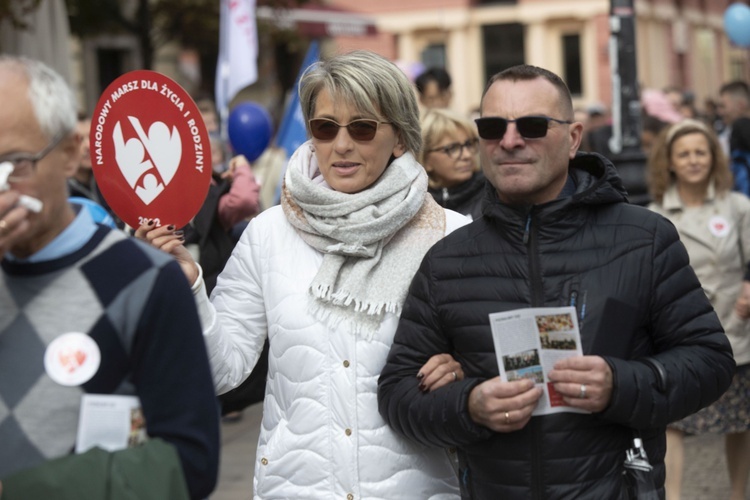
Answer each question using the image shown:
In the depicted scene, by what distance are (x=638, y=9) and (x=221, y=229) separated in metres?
38.0

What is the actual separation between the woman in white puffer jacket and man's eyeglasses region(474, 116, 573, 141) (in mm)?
308

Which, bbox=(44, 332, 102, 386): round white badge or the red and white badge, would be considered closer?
bbox=(44, 332, 102, 386): round white badge

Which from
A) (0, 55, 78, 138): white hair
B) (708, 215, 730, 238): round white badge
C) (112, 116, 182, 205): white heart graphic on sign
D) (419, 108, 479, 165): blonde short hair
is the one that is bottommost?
(708, 215, 730, 238): round white badge

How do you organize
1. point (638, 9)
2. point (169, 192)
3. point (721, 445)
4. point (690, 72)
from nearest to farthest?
1. point (169, 192)
2. point (721, 445)
3. point (638, 9)
4. point (690, 72)

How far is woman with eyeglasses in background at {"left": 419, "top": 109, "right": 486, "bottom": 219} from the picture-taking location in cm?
595

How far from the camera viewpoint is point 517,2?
143 ft

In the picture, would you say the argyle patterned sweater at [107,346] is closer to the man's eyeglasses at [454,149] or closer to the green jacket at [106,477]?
the green jacket at [106,477]

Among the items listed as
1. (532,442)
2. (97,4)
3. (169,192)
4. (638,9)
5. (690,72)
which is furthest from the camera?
(690,72)

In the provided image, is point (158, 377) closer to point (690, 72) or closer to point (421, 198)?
point (421, 198)

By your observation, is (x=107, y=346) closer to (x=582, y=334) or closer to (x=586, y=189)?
(x=582, y=334)

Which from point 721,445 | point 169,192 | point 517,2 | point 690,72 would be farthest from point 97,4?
point 690,72

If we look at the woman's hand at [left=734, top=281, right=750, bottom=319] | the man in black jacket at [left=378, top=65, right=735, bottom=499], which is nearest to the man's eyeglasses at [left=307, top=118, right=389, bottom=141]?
the man in black jacket at [left=378, top=65, right=735, bottom=499]

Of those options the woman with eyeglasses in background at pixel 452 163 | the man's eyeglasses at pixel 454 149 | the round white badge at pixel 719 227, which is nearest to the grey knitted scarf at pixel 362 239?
the woman with eyeglasses in background at pixel 452 163

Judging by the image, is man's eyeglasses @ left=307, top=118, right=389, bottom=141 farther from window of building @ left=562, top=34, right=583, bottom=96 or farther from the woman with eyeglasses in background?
window of building @ left=562, top=34, right=583, bottom=96
